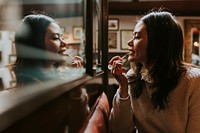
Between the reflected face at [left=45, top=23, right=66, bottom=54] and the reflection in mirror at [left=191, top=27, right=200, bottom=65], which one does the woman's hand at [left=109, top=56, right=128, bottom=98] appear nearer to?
the reflected face at [left=45, top=23, right=66, bottom=54]

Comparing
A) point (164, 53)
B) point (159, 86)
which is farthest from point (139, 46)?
point (159, 86)

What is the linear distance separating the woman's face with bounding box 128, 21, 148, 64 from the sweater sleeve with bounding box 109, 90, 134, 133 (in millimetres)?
284

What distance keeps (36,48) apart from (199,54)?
6.88 m

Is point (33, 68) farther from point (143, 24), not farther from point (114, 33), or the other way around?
point (114, 33)

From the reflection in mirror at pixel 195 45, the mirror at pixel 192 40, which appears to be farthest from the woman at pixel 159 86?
the reflection in mirror at pixel 195 45

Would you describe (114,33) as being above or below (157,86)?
above

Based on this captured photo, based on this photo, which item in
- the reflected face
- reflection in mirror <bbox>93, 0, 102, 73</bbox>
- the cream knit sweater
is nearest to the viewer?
the reflected face

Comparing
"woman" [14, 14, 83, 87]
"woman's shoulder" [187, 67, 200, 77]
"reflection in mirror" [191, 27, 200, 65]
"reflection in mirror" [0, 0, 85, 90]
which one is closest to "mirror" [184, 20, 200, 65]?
"reflection in mirror" [191, 27, 200, 65]

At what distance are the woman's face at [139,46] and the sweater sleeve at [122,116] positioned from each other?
28cm

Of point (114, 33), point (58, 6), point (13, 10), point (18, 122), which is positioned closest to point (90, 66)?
point (58, 6)

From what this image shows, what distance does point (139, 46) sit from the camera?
1.80 meters

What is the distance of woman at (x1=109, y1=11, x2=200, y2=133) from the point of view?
1.72m

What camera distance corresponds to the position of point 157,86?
6.01 feet

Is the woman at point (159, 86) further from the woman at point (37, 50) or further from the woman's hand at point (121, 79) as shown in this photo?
the woman at point (37, 50)
